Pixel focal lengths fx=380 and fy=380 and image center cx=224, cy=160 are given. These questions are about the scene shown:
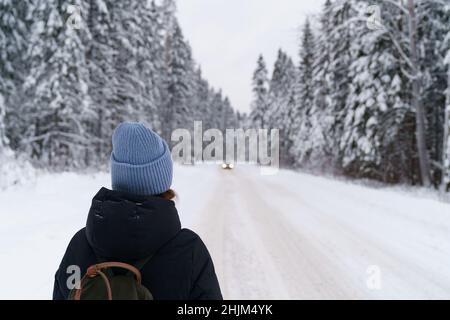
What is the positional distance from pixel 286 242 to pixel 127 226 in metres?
7.01

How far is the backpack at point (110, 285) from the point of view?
1.44 meters

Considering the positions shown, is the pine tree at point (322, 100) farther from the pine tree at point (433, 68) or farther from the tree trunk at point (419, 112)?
the tree trunk at point (419, 112)

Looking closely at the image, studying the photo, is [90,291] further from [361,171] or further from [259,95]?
[259,95]

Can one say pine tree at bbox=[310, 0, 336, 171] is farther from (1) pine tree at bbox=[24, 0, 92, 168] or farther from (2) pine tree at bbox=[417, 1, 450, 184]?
(1) pine tree at bbox=[24, 0, 92, 168]

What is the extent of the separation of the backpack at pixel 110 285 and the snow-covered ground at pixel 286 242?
150 inches

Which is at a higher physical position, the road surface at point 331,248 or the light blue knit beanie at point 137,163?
the light blue knit beanie at point 137,163

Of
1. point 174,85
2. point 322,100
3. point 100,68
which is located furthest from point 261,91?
point 100,68

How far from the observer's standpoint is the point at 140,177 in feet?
5.61

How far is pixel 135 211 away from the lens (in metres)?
1.58

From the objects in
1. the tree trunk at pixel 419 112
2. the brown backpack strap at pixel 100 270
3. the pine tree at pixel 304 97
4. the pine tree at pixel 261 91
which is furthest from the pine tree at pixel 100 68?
the pine tree at pixel 261 91

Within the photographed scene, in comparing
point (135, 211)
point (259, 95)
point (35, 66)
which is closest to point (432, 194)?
point (135, 211)

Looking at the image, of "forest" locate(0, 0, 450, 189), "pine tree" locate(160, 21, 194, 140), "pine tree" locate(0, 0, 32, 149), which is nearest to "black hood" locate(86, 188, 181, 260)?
"forest" locate(0, 0, 450, 189)

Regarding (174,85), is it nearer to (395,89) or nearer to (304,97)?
(304,97)

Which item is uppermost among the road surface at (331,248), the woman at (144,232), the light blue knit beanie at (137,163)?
the light blue knit beanie at (137,163)
